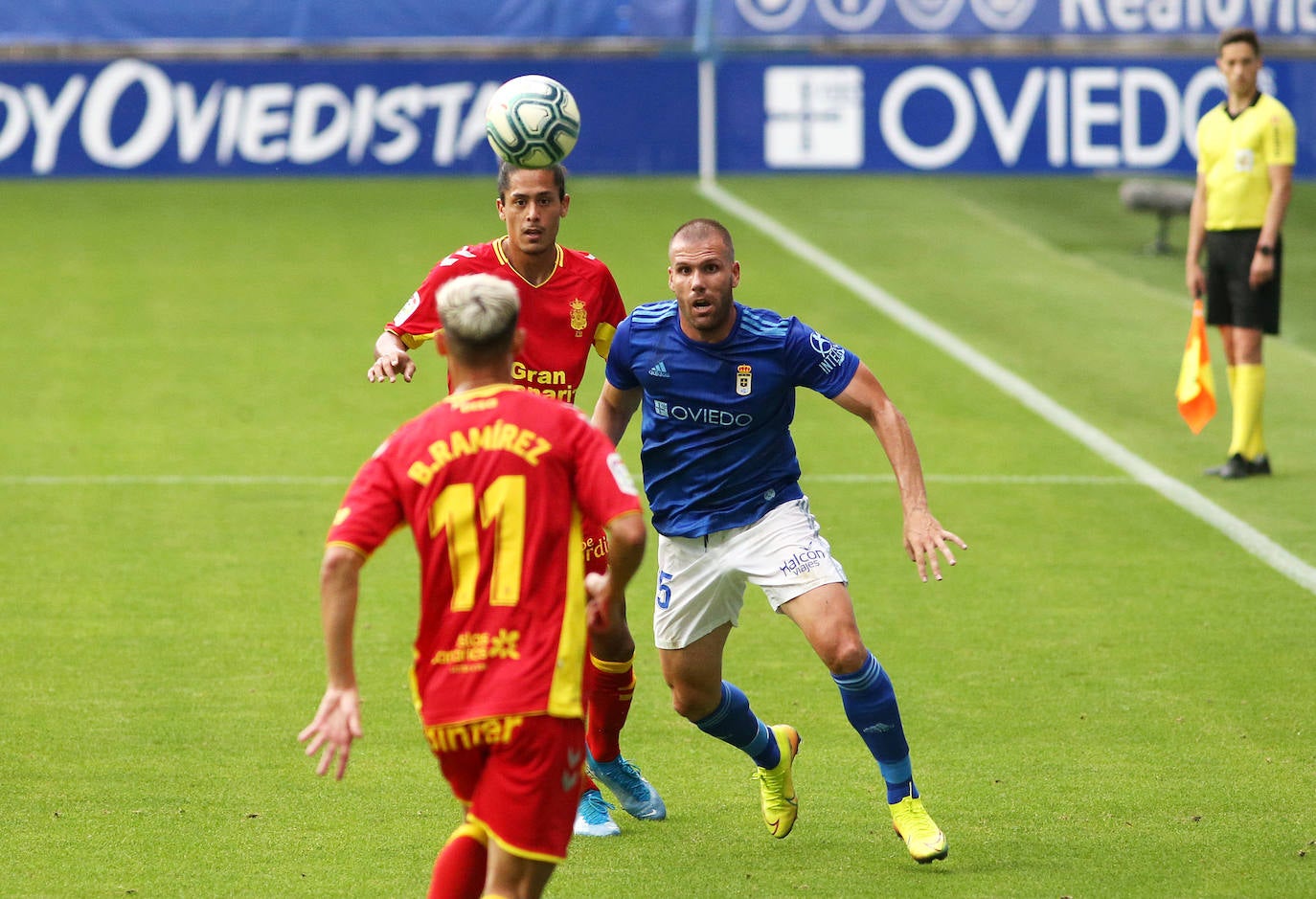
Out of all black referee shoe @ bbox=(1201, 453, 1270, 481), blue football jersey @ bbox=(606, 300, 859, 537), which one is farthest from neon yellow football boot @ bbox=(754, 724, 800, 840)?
black referee shoe @ bbox=(1201, 453, 1270, 481)

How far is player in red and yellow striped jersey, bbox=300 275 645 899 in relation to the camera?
14.1 feet

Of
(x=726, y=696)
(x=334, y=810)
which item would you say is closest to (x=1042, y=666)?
(x=726, y=696)

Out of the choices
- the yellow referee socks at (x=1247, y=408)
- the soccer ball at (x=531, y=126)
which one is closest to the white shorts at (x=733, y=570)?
the soccer ball at (x=531, y=126)

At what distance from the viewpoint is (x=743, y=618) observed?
8906mm

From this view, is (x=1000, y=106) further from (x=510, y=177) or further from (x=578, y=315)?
(x=510, y=177)

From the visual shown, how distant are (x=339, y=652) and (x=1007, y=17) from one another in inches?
719

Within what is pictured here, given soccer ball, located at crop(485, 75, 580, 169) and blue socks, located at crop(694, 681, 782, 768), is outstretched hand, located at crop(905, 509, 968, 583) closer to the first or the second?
blue socks, located at crop(694, 681, 782, 768)

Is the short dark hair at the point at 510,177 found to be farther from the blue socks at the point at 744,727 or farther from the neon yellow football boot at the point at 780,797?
the neon yellow football boot at the point at 780,797

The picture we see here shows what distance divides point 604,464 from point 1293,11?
62.1ft

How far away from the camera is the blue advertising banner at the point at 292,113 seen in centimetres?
2089

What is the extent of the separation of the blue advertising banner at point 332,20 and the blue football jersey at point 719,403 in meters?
15.9

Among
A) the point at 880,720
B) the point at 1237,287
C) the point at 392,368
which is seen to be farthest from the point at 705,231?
the point at 1237,287

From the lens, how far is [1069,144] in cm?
2105

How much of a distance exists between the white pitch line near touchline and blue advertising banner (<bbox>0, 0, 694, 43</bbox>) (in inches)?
90.4
